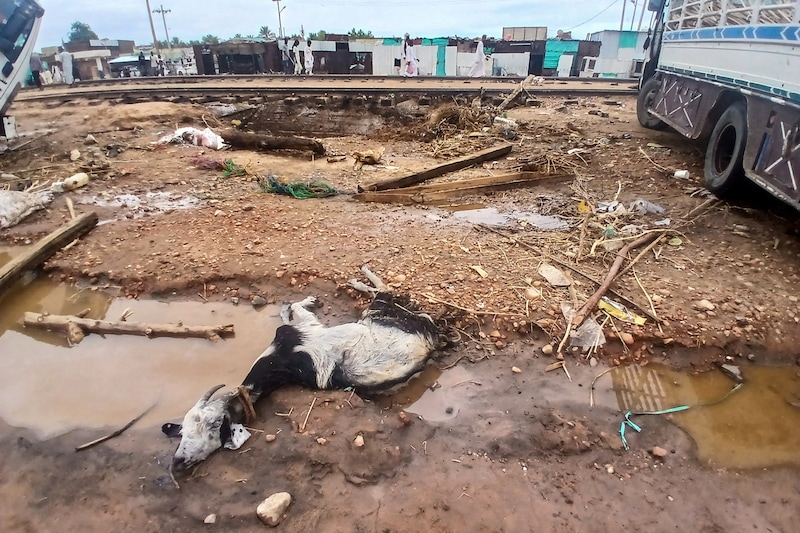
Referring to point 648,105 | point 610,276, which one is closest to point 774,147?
point 610,276

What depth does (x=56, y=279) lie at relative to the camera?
4.41 m

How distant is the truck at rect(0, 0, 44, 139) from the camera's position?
7.64m

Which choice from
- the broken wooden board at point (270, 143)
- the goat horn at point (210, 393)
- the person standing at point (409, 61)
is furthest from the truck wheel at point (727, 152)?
the person standing at point (409, 61)

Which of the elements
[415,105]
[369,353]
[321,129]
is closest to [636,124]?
[415,105]

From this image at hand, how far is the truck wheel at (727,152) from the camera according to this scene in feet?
17.0

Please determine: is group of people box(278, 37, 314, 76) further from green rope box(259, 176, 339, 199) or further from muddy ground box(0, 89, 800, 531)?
green rope box(259, 176, 339, 199)

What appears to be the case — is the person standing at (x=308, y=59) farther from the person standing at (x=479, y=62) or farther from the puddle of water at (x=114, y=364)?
the puddle of water at (x=114, y=364)

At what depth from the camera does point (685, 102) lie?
22.5 feet

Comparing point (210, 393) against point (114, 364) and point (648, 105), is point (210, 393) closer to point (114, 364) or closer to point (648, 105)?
point (114, 364)

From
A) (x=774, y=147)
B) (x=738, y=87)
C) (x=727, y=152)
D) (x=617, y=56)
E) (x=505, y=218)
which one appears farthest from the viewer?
(x=617, y=56)

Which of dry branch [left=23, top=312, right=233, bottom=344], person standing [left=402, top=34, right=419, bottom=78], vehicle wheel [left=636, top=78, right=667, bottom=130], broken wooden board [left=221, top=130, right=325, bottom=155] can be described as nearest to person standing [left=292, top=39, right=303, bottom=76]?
person standing [left=402, top=34, right=419, bottom=78]

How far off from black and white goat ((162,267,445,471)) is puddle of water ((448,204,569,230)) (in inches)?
97.4

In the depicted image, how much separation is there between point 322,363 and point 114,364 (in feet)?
5.48

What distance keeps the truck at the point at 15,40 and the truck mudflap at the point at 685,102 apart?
11.0m
